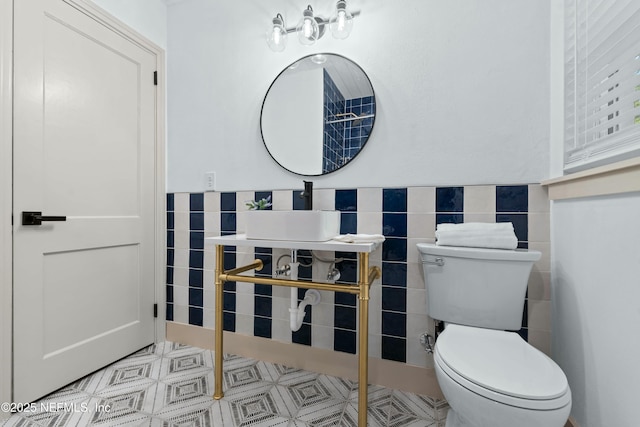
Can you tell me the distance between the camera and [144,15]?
1.88 metres

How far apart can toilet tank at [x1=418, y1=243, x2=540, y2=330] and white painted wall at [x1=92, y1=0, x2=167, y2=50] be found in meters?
2.09

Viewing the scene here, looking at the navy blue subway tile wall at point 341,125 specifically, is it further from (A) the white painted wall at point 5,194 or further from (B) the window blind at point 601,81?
(A) the white painted wall at point 5,194

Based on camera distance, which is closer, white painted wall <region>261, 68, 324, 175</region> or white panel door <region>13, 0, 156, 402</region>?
white panel door <region>13, 0, 156, 402</region>

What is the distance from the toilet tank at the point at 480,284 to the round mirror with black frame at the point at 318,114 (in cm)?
70

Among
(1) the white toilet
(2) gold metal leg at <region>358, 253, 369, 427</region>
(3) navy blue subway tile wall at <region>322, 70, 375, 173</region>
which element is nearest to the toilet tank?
(1) the white toilet

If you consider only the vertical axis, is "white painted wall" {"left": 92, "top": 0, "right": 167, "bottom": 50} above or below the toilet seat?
above

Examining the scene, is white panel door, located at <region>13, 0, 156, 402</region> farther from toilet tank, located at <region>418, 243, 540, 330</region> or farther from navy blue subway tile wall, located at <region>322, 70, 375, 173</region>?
toilet tank, located at <region>418, 243, 540, 330</region>

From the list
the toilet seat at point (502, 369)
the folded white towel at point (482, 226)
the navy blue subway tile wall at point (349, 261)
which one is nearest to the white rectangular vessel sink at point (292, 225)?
the navy blue subway tile wall at point (349, 261)

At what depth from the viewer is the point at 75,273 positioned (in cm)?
154

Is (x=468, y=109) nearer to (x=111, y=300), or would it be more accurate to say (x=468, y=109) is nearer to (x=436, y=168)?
(x=436, y=168)

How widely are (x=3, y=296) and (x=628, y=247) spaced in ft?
7.36

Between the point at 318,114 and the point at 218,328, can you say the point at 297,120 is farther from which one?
the point at 218,328

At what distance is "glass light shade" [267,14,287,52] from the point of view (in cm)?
165

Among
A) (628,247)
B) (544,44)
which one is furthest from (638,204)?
(544,44)
